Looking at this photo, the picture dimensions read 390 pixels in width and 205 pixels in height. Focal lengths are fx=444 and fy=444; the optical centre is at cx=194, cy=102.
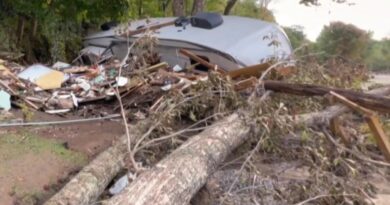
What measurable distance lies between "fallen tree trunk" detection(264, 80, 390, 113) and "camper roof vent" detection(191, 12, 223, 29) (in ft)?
10.3

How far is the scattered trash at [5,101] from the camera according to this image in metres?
5.62

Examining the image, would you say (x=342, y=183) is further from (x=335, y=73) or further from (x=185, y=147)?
(x=335, y=73)

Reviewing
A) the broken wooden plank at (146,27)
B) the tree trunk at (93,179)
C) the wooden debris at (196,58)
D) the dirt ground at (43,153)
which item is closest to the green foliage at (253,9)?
the broken wooden plank at (146,27)

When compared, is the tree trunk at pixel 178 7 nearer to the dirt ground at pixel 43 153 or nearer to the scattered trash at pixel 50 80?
the scattered trash at pixel 50 80

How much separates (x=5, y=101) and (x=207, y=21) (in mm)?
3816

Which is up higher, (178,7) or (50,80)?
(178,7)

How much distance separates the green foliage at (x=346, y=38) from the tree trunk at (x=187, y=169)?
1069 centimetres

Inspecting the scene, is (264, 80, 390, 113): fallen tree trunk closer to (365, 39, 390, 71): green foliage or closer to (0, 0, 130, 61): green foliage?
(0, 0, 130, 61): green foliage

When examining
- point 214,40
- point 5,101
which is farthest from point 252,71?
point 5,101

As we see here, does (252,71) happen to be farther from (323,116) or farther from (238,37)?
(238,37)

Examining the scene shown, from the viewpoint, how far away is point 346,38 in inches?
702

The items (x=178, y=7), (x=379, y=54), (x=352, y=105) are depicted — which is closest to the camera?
(x=352, y=105)

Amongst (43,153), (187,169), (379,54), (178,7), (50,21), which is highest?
(178,7)

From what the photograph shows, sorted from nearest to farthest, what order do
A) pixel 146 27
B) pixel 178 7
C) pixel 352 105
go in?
pixel 352 105 → pixel 146 27 → pixel 178 7
